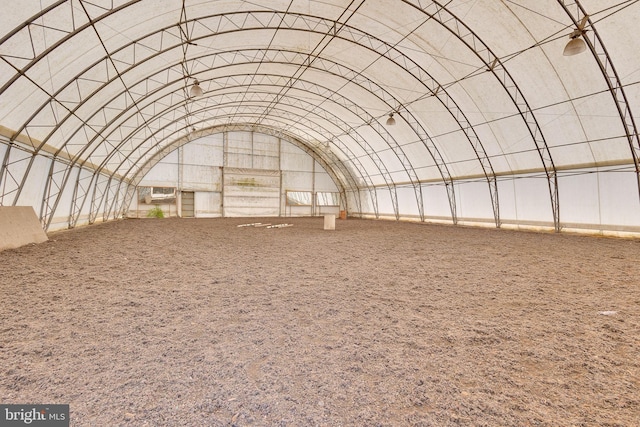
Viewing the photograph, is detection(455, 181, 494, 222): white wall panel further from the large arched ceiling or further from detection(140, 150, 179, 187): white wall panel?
detection(140, 150, 179, 187): white wall panel

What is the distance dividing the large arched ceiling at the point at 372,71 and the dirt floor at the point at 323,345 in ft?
27.1

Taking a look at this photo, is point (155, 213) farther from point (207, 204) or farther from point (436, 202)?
point (436, 202)

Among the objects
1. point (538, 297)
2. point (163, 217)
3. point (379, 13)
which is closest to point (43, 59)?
point (379, 13)

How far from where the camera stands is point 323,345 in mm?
4438

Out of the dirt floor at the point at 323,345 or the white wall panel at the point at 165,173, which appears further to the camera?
the white wall panel at the point at 165,173

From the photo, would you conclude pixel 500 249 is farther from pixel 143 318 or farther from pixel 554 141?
pixel 143 318

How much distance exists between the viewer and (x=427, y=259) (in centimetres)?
1091

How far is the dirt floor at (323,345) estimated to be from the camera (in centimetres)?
310

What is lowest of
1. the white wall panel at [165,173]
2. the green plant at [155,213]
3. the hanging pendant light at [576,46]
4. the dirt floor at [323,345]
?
the dirt floor at [323,345]

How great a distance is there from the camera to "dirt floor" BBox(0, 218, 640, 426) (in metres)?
3.10

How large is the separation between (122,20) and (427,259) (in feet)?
49.7

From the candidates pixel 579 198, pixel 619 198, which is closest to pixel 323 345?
pixel 619 198

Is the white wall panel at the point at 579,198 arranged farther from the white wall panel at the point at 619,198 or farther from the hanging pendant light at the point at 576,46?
the hanging pendant light at the point at 576,46

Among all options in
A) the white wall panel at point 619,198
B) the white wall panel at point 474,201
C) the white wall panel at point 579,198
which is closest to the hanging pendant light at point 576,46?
the white wall panel at point 619,198
